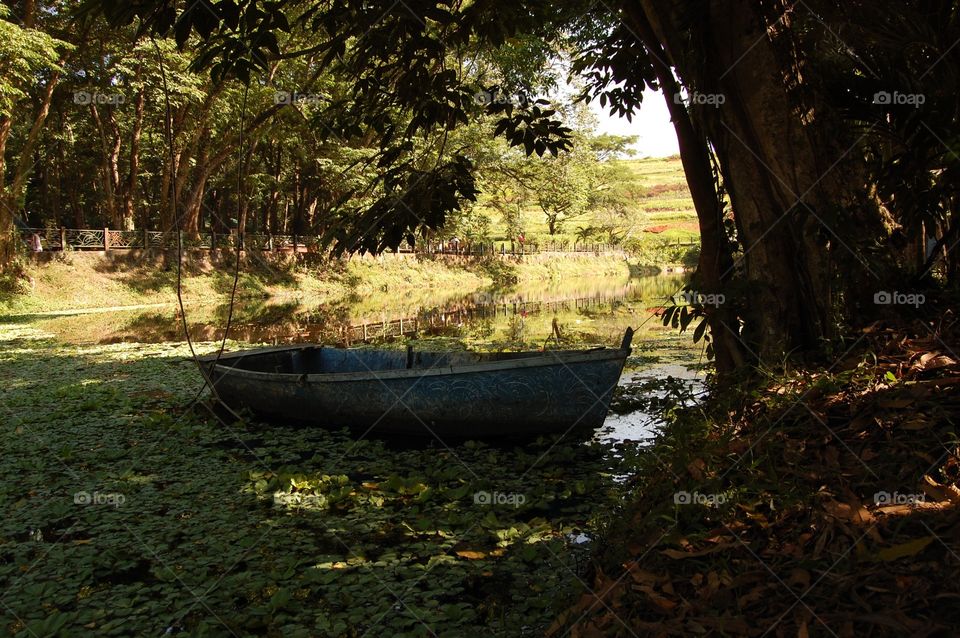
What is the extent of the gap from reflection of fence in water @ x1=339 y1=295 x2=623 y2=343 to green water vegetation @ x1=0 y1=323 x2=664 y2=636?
776cm

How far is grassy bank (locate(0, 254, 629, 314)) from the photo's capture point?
21.5 meters

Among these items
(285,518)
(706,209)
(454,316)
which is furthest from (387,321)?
(706,209)

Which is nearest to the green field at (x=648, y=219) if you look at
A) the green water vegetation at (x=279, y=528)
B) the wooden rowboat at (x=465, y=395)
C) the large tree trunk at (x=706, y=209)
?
the wooden rowboat at (x=465, y=395)

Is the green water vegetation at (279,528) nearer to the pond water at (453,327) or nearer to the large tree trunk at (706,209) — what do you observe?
the large tree trunk at (706,209)

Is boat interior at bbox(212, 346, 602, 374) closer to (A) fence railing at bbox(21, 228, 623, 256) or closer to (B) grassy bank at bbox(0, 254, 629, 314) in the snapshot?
(A) fence railing at bbox(21, 228, 623, 256)

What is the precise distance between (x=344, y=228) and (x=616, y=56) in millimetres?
3639

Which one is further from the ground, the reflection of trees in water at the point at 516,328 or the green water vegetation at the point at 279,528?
the reflection of trees in water at the point at 516,328

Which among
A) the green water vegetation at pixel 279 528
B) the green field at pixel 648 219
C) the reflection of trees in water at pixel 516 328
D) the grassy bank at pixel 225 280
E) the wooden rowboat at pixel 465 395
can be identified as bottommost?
the green water vegetation at pixel 279 528

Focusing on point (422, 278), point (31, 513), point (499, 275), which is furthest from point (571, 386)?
point (499, 275)

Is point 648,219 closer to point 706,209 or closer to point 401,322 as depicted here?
point 401,322

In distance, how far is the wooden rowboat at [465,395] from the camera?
20.5 ft

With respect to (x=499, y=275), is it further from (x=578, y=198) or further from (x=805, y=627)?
(x=805, y=627)

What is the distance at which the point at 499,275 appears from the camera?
39.0 metres

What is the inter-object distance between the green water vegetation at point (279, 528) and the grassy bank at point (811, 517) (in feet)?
2.13
